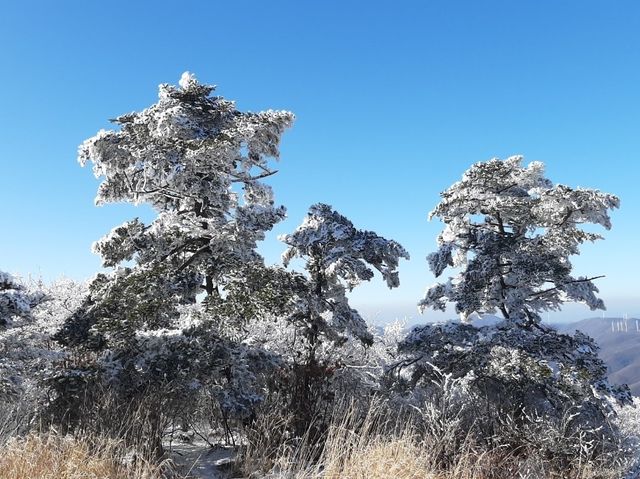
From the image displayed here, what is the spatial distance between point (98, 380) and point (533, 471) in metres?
6.56

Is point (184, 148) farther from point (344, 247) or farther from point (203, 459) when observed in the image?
point (203, 459)

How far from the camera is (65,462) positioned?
14.5 ft

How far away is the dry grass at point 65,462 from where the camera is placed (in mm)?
4094

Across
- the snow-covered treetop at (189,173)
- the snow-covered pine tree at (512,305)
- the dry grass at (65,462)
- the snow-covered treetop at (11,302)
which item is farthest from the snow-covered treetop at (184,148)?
the snow-covered pine tree at (512,305)

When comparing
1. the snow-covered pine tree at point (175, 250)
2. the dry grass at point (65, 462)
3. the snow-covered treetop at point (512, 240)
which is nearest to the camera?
the dry grass at point (65, 462)

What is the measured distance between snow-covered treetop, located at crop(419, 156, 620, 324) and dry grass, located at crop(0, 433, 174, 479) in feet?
28.8

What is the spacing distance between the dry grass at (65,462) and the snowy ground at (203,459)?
4.16ft

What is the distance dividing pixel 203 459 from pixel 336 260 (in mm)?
3995

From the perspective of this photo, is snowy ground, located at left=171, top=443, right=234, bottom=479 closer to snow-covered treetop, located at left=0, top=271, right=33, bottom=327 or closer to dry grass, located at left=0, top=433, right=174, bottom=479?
dry grass, located at left=0, top=433, right=174, bottom=479

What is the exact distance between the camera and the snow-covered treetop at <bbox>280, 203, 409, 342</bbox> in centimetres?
838

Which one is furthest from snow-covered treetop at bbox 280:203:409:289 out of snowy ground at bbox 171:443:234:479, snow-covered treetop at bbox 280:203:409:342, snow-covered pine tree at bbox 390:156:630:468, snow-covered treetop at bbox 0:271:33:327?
snow-covered treetop at bbox 0:271:33:327

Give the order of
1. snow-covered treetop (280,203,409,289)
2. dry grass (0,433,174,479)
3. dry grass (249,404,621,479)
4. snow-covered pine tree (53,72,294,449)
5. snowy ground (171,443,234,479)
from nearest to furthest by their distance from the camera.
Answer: dry grass (0,433,174,479), dry grass (249,404,621,479), snowy ground (171,443,234,479), snow-covered pine tree (53,72,294,449), snow-covered treetop (280,203,409,289)

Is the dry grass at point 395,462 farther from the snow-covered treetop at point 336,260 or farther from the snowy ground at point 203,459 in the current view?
the snow-covered treetop at point 336,260

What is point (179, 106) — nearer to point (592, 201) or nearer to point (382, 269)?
point (382, 269)
